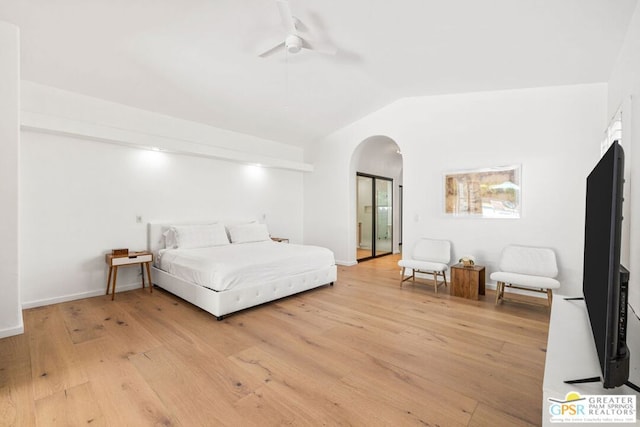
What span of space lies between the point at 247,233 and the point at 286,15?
11.7 feet

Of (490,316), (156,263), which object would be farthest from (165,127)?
(490,316)

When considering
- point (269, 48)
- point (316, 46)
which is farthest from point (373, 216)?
point (269, 48)

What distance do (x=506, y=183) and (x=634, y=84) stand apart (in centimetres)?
205

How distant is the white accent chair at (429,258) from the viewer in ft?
14.2

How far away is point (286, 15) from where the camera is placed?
2369 mm

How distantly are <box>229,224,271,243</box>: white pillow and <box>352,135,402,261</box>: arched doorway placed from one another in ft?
7.68

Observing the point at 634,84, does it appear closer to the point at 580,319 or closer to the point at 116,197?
the point at 580,319

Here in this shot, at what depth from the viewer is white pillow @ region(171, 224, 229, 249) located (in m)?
4.44

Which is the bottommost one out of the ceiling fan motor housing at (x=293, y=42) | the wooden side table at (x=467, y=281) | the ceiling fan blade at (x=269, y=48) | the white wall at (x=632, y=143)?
the wooden side table at (x=467, y=281)

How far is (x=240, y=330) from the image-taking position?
9.64ft

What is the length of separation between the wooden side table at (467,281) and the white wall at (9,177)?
495 centimetres

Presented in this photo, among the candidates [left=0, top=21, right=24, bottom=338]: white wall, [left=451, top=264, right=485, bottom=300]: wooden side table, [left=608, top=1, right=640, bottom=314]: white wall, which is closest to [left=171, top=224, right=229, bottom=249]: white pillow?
[left=0, top=21, right=24, bottom=338]: white wall

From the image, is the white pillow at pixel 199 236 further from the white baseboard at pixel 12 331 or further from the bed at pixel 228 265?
the white baseboard at pixel 12 331

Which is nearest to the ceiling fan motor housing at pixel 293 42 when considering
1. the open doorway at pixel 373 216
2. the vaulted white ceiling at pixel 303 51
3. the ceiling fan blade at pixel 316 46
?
the ceiling fan blade at pixel 316 46
